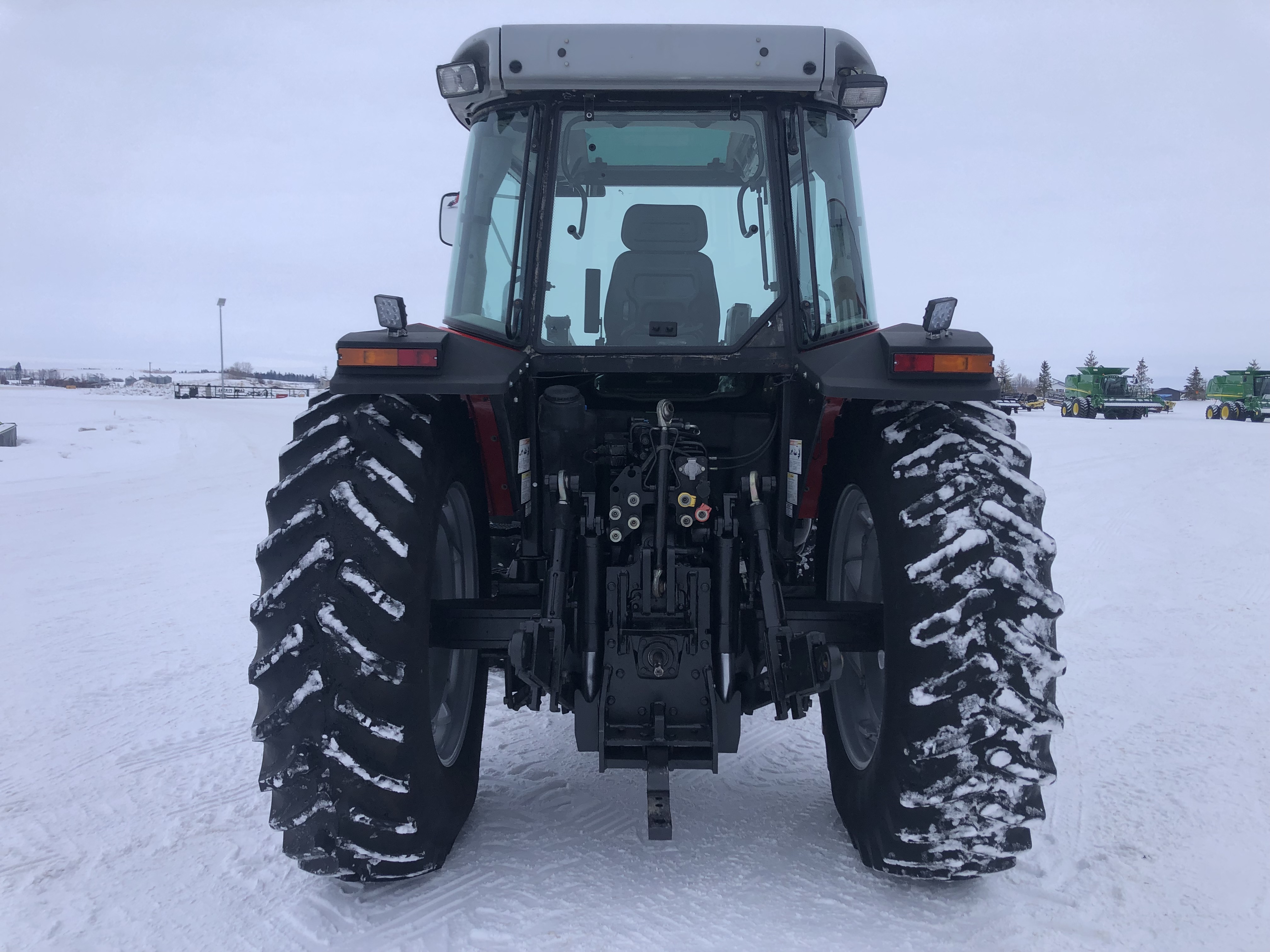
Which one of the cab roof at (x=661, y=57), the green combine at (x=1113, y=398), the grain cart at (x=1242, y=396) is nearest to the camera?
the cab roof at (x=661, y=57)

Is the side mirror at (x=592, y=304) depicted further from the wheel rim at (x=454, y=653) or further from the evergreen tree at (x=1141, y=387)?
the evergreen tree at (x=1141, y=387)

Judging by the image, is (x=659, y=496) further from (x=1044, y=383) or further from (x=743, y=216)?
(x=1044, y=383)

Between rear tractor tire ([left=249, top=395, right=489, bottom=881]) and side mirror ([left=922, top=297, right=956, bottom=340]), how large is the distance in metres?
1.63

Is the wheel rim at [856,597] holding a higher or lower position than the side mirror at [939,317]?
lower

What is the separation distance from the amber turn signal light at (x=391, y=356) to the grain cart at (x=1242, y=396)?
4182 centimetres

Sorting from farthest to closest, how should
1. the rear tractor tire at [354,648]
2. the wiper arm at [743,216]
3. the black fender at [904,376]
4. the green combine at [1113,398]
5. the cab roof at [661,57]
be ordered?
the green combine at [1113,398], the wiper arm at [743,216], the cab roof at [661,57], the black fender at [904,376], the rear tractor tire at [354,648]

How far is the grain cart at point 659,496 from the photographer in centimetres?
251

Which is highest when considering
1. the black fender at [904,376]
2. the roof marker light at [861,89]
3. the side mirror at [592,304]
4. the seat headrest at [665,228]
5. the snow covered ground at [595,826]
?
the roof marker light at [861,89]

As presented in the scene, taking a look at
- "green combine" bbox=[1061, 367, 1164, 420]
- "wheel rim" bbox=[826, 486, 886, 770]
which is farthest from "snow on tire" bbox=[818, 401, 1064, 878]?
"green combine" bbox=[1061, 367, 1164, 420]

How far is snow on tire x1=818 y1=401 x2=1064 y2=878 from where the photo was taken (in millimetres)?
2482

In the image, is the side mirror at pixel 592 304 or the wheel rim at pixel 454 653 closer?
the wheel rim at pixel 454 653

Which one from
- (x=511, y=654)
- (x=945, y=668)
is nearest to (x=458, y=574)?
Result: (x=511, y=654)

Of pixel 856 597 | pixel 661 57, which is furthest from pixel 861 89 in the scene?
pixel 856 597

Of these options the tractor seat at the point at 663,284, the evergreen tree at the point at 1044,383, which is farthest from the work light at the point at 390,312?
the evergreen tree at the point at 1044,383
